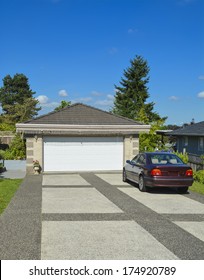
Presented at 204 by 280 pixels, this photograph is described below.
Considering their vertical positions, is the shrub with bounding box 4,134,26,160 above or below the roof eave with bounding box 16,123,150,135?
below

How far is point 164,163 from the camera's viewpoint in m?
13.8

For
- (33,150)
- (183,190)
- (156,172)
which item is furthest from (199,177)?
(33,150)

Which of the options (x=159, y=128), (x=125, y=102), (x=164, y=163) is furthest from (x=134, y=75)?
(x=164, y=163)

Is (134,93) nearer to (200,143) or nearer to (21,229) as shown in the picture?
(200,143)

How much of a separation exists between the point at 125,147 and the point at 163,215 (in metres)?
13.1

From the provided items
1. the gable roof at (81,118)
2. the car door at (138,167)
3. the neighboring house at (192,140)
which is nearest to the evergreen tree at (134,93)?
the neighboring house at (192,140)

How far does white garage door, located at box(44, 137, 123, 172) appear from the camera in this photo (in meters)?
21.8

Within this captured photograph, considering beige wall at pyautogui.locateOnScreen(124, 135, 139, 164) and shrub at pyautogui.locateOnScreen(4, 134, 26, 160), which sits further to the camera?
shrub at pyautogui.locateOnScreen(4, 134, 26, 160)

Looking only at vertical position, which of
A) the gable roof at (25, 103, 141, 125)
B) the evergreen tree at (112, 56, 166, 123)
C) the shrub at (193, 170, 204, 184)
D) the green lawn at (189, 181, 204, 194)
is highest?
the evergreen tree at (112, 56, 166, 123)

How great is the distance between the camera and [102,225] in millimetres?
8383

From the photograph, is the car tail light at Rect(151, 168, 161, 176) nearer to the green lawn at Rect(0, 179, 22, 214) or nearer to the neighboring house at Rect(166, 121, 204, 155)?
the green lawn at Rect(0, 179, 22, 214)

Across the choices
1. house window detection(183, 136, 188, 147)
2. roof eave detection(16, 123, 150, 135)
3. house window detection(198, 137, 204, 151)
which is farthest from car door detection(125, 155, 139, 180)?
house window detection(183, 136, 188, 147)

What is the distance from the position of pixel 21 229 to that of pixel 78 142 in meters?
14.5

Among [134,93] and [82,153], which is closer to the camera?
[82,153]
